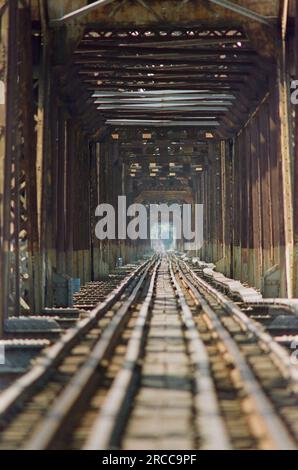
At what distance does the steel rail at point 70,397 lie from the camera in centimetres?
518

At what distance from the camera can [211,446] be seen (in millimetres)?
5121

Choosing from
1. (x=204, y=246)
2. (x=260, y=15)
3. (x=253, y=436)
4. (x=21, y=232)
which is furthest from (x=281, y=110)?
(x=204, y=246)

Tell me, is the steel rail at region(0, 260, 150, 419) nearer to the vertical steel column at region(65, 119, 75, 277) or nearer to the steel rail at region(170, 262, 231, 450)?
the steel rail at region(170, 262, 231, 450)

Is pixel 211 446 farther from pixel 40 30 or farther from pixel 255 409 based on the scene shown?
pixel 40 30

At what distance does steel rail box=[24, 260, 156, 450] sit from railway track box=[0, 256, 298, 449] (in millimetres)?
10

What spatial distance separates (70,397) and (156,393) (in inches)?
38.4

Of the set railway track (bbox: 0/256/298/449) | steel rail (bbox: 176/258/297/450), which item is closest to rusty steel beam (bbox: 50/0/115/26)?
railway track (bbox: 0/256/298/449)

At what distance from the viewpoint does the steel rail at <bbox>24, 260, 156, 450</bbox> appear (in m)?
5.18

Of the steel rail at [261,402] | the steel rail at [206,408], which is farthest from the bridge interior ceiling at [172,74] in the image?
the steel rail at [206,408]

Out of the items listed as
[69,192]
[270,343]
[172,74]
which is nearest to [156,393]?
[270,343]

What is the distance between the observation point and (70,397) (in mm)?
6406

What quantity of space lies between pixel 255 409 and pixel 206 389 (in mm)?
818

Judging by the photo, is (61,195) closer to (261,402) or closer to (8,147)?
(8,147)

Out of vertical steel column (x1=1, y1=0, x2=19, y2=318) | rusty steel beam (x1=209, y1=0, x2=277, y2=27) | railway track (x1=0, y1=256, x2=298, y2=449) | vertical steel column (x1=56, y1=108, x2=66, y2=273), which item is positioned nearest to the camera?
railway track (x1=0, y1=256, x2=298, y2=449)
